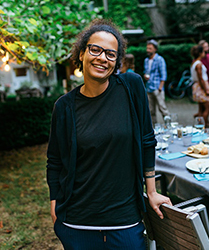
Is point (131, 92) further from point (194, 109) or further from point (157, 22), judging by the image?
point (157, 22)

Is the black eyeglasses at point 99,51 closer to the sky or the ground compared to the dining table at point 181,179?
closer to the sky

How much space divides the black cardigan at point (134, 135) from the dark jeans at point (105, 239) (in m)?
0.11

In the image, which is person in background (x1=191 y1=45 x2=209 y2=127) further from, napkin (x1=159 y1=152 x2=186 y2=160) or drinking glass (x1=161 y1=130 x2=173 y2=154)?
napkin (x1=159 y1=152 x2=186 y2=160)

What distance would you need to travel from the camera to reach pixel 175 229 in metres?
1.48

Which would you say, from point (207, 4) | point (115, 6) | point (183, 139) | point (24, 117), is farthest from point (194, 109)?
point (207, 4)

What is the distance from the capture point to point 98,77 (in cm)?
140

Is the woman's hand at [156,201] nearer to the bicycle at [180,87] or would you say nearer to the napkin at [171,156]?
the napkin at [171,156]

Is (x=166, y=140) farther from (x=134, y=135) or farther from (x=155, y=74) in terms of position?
(x=155, y=74)

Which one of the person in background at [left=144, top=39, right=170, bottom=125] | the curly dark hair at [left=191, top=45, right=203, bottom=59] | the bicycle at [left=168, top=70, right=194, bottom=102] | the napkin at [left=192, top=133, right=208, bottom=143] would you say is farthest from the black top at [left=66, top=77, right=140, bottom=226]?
the bicycle at [left=168, top=70, right=194, bottom=102]

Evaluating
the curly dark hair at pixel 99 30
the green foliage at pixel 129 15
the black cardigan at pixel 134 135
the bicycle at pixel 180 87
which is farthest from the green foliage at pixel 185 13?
the black cardigan at pixel 134 135

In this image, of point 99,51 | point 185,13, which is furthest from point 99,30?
point 185,13

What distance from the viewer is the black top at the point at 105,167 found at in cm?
137

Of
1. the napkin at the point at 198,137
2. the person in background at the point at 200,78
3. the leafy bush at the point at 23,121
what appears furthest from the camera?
the leafy bush at the point at 23,121

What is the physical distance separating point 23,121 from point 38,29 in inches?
140
